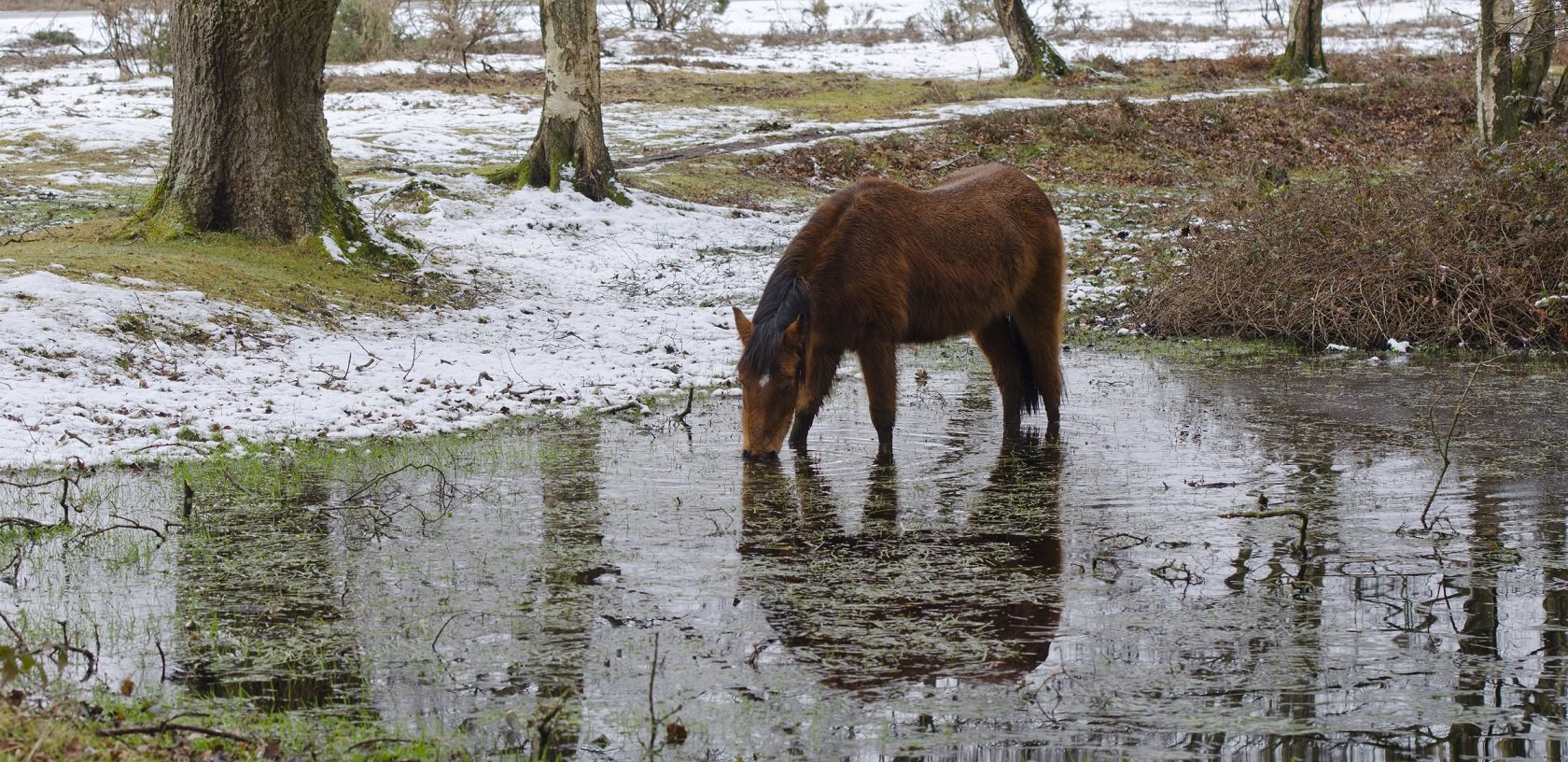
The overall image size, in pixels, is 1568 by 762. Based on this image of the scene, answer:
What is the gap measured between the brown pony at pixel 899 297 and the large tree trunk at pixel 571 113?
7869 mm

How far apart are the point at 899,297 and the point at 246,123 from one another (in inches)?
265

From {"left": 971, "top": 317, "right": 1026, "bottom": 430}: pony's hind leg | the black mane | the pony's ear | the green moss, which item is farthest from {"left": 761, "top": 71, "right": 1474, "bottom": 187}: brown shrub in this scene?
the black mane

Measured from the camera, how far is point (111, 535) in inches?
229

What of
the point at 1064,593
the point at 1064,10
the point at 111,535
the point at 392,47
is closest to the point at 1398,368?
the point at 1064,593

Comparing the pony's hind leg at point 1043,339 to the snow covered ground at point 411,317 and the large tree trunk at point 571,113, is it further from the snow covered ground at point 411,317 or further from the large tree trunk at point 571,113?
the large tree trunk at point 571,113

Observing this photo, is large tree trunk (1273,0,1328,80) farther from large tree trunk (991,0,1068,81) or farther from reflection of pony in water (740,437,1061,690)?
reflection of pony in water (740,437,1061,690)

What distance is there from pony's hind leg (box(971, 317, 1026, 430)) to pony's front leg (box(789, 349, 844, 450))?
5.28 feet

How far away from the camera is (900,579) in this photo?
5.34 m

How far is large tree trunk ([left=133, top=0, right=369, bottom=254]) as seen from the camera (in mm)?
11258

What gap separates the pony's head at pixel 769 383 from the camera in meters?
7.15

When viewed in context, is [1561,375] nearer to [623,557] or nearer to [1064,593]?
[1064,593]

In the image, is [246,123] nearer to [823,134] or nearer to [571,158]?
[571,158]

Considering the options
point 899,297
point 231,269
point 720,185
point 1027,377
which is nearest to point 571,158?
point 720,185

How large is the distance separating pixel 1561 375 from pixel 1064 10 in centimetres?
4308
